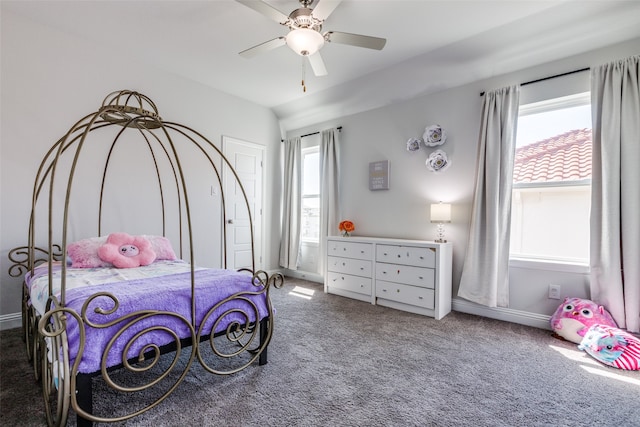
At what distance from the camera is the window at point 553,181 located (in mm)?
2686

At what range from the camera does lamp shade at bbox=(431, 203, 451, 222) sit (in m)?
3.18

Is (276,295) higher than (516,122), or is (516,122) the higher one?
(516,122)

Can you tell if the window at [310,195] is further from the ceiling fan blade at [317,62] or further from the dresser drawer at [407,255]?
the ceiling fan blade at [317,62]

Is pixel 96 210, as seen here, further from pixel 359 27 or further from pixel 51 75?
pixel 359 27

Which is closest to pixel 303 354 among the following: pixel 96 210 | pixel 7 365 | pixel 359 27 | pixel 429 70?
pixel 7 365

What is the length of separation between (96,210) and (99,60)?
5.17 feet

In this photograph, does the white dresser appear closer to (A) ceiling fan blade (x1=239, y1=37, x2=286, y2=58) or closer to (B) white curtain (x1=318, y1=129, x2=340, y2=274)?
(B) white curtain (x1=318, y1=129, x2=340, y2=274)

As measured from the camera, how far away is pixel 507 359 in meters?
2.17

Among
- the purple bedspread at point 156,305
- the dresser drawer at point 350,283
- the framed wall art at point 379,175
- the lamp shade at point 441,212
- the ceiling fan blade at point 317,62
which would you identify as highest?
the ceiling fan blade at point 317,62

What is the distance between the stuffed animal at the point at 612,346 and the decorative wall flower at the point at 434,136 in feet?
7.06

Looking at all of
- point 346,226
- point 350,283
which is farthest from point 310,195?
point 350,283

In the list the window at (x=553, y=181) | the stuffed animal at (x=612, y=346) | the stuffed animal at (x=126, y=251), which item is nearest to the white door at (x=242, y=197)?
the stuffed animal at (x=126, y=251)

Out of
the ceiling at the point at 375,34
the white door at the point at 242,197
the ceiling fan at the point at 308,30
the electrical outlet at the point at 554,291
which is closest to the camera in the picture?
the ceiling fan at the point at 308,30

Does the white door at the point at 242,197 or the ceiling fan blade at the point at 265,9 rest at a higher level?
the ceiling fan blade at the point at 265,9
